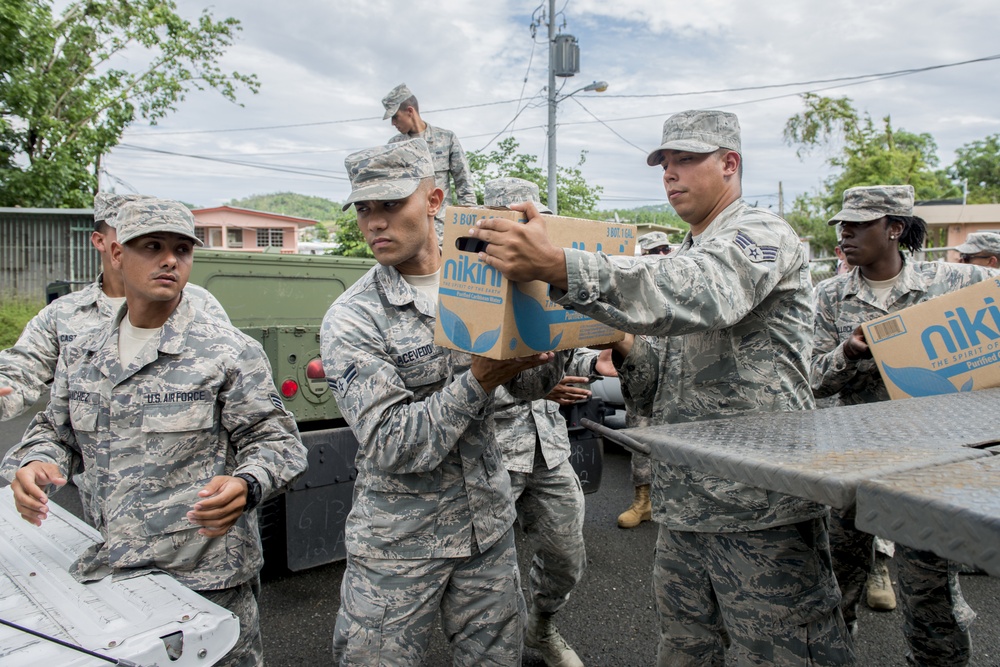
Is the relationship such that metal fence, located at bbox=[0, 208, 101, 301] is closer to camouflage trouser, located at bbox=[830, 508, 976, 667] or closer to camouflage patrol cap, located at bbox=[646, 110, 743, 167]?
camouflage patrol cap, located at bbox=[646, 110, 743, 167]

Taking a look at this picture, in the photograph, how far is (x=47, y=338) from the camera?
10.7 ft

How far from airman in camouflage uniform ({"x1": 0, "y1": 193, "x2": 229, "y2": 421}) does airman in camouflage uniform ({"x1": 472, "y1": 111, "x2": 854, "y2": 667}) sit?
1.65m

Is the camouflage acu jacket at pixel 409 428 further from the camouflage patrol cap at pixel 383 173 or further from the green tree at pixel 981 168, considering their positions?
the green tree at pixel 981 168

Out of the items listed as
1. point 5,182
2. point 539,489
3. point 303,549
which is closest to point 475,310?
point 539,489

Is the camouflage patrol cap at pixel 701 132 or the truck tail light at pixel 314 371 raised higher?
the camouflage patrol cap at pixel 701 132

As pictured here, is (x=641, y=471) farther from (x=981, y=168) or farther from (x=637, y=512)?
(x=981, y=168)

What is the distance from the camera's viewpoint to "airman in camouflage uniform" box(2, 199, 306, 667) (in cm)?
215

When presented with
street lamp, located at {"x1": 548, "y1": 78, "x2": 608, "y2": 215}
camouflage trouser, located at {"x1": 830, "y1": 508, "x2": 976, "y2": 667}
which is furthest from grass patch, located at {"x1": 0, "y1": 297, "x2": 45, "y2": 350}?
camouflage trouser, located at {"x1": 830, "y1": 508, "x2": 976, "y2": 667}

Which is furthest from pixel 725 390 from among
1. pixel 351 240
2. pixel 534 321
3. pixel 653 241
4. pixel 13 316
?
pixel 13 316

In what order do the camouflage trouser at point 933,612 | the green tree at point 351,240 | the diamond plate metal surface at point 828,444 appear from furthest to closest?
the green tree at point 351,240
the camouflage trouser at point 933,612
the diamond plate metal surface at point 828,444

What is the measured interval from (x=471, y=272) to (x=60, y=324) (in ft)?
8.23

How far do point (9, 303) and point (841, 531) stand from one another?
54.5 ft

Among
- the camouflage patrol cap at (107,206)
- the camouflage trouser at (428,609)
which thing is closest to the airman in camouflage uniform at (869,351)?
the camouflage trouser at (428,609)

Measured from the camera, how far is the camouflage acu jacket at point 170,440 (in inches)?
85.1
